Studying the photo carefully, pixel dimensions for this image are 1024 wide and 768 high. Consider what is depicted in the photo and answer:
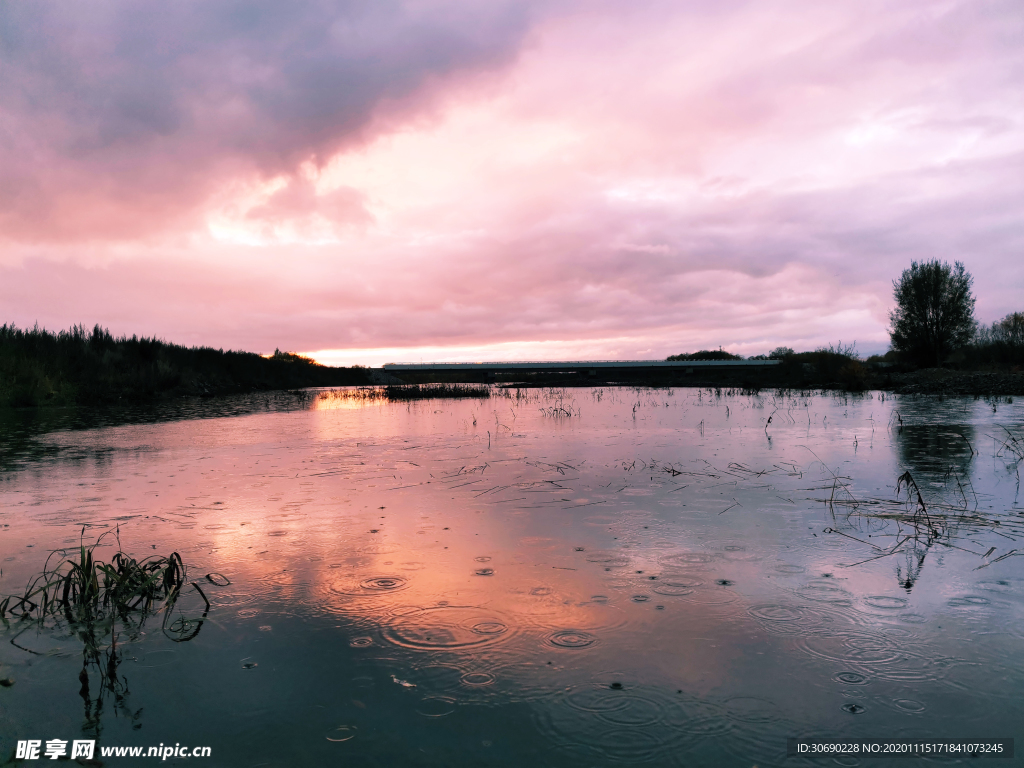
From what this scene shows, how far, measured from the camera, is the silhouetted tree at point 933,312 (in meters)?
48.8

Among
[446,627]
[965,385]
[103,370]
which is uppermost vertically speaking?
[103,370]

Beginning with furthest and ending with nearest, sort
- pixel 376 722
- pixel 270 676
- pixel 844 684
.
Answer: pixel 270 676
pixel 844 684
pixel 376 722

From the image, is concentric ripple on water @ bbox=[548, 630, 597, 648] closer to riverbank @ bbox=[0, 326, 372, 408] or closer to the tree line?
riverbank @ bbox=[0, 326, 372, 408]

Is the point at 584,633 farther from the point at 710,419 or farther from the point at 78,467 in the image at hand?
the point at 710,419

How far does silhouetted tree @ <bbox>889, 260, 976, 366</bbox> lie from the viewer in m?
48.8

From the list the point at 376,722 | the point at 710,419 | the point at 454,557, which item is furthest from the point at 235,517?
the point at 710,419

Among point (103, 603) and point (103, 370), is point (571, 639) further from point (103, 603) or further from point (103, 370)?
point (103, 370)

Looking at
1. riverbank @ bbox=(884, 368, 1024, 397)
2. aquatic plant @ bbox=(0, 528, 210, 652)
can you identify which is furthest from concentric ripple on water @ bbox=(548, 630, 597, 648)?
riverbank @ bbox=(884, 368, 1024, 397)

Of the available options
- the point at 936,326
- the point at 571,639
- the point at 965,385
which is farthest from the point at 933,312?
the point at 571,639

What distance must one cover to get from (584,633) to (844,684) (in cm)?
157

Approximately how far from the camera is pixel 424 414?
2377 centimetres

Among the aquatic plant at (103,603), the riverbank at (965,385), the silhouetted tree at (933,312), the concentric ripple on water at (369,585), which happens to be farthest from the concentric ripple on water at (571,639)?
the silhouetted tree at (933,312)

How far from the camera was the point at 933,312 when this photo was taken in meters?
50.0

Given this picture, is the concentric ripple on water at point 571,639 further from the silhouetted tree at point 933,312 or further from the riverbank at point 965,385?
the silhouetted tree at point 933,312
